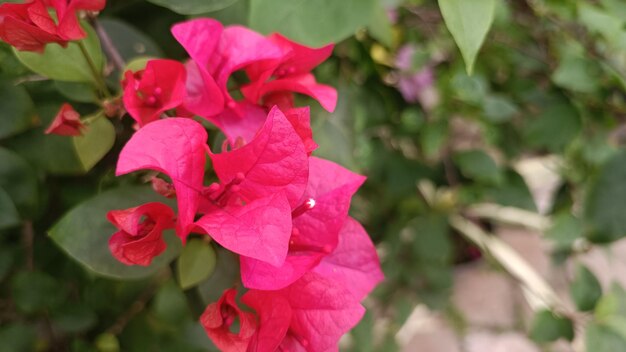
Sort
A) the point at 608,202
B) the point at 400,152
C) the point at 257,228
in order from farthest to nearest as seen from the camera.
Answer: the point at 400,152
the point at 608,202
the point at 257,228

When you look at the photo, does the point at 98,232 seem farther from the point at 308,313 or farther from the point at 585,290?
the point at 585,290

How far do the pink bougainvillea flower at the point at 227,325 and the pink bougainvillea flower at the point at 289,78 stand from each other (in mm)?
119

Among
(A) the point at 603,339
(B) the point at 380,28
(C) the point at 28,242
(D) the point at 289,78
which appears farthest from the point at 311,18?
(A) the point at 603,339

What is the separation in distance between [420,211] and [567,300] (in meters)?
0.58

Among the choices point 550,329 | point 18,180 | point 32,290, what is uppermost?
point 18,180

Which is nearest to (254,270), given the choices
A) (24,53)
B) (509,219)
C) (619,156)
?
(24,53)

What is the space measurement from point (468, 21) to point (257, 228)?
17cm

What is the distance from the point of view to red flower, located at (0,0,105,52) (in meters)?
0.29

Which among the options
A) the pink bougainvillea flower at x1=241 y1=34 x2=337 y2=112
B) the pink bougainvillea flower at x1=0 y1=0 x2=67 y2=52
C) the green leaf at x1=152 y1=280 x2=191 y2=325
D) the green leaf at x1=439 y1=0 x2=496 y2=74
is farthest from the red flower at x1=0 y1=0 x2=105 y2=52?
the green leaf at x1=152 y1=280 x2=191 y2=325

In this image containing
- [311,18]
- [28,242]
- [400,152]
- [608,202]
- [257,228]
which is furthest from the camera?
[400,152]

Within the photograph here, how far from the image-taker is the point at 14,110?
390 mm

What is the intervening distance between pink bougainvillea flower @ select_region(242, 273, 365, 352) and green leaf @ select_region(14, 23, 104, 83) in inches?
6.9

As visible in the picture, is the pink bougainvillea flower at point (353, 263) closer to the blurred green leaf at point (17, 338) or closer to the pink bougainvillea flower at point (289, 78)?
the pink bougainvillea flower at point (289, 78)

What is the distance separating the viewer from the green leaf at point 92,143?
33 cm
